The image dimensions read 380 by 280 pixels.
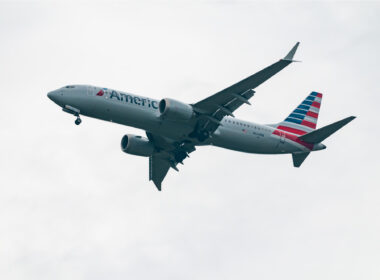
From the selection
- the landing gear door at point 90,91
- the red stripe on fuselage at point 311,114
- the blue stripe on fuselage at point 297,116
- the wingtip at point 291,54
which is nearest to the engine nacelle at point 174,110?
the landing gear door at point 90,91

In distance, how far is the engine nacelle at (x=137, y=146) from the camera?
220 ft

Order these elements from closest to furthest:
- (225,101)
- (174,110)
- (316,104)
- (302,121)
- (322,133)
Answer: (174,110), (225,101), (322,133), (302,121), (316,104)

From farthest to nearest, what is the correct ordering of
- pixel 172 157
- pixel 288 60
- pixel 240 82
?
1. pixel 172 157
2. pixel 240 82
3. pixel 288 60

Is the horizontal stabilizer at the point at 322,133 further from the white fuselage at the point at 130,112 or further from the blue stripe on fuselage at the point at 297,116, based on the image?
the white fuselage at the point at 130,112

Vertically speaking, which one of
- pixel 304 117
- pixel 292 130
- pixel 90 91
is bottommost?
pixel 292 130

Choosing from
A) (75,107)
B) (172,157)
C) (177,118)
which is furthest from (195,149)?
(75,107)

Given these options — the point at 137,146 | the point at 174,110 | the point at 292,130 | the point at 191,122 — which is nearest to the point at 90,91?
the point at 174,110

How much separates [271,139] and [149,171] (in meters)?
13.3

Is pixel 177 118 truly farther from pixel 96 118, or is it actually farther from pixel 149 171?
pixel 149 171

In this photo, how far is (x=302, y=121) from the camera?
70.5 m

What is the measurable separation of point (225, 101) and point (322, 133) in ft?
33.7

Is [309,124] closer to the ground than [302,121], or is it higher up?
closer to the ground

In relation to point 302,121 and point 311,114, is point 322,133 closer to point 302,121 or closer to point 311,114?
point 302,121

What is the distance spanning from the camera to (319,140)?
66.2m
